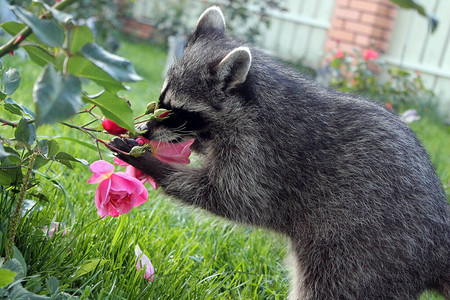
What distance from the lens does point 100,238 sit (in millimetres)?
2094

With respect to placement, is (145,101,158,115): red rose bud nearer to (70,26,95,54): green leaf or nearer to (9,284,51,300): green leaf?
(9,284,51,300): green leaf

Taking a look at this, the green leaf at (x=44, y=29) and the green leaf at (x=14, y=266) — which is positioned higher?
the green leaf at (x=44, y=29)

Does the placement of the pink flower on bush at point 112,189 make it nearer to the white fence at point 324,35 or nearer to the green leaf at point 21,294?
the green leaf at point 21,294

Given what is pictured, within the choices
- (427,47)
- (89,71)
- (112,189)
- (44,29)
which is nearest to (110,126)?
(112,189)

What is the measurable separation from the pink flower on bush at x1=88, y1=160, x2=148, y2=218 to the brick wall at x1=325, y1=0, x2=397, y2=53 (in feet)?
25.3

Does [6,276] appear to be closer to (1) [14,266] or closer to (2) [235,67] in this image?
(1) [14,266]

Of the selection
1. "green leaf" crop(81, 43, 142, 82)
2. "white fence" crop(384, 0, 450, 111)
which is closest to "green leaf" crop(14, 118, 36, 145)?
"green leaf" crop(81, 43, 142, 82)

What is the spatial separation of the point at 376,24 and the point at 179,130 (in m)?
7.60

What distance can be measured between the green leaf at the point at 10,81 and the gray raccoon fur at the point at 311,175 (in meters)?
0.70

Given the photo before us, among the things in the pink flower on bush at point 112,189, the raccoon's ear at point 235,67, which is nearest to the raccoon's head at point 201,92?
the raccoon's ear at point 235,67

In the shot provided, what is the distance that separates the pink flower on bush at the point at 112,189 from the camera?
5.69ft

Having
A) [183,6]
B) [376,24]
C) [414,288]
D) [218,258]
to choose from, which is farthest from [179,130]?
[183,6]

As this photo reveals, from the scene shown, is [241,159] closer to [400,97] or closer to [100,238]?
[100,238]

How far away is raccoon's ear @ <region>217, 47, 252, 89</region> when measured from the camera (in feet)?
7.63
